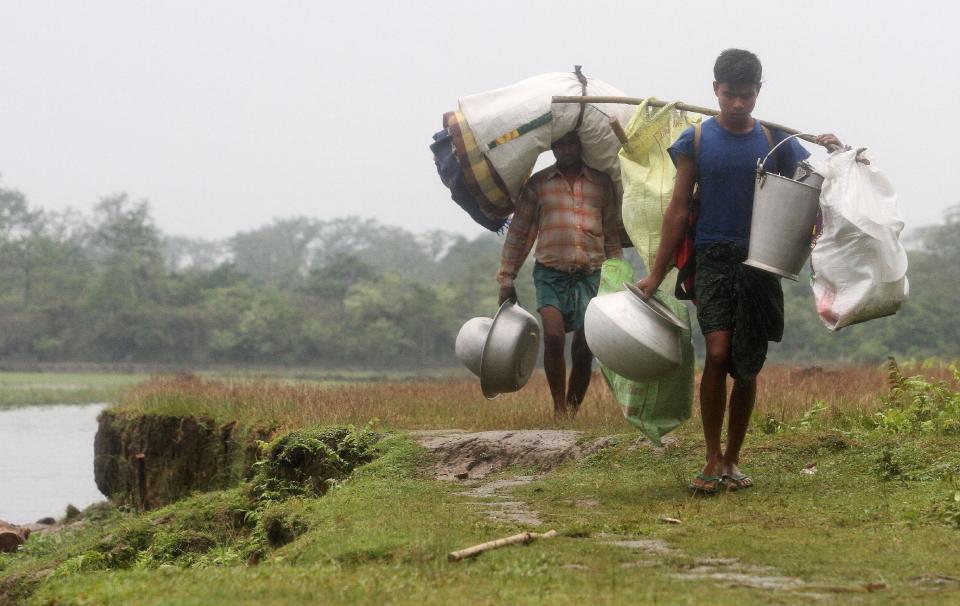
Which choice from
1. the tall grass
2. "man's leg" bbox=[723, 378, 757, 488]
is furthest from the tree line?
"man's leg" bbox=[723, 378, 757, 488]

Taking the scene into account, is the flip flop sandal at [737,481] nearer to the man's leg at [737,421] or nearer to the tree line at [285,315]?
the man's leg at [737,421]

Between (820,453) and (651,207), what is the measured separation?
1.42 metres

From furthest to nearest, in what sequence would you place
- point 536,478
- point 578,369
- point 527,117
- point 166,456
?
point 166,456 → point 578,369 → point 527,117 → point 536,478

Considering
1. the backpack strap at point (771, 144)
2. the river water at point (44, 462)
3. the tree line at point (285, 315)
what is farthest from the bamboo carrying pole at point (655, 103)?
the tree line at point (285, 315)

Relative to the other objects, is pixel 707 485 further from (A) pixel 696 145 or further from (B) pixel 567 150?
(B) pixel 567 150

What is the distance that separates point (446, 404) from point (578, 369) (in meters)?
1.72

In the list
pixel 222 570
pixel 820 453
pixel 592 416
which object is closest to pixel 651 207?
pixel 820 453

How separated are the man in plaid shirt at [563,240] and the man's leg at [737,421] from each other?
84.0 inches

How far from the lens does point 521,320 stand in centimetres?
744

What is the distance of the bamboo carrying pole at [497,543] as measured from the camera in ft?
12.7

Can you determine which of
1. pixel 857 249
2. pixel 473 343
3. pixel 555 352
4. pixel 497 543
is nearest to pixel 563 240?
pixel 555 352

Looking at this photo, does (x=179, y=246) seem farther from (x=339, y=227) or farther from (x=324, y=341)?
(x=324, y=341)

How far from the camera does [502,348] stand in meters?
7.33

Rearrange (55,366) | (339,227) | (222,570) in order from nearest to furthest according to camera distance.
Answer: (222,570), (55,366), (339,227)
